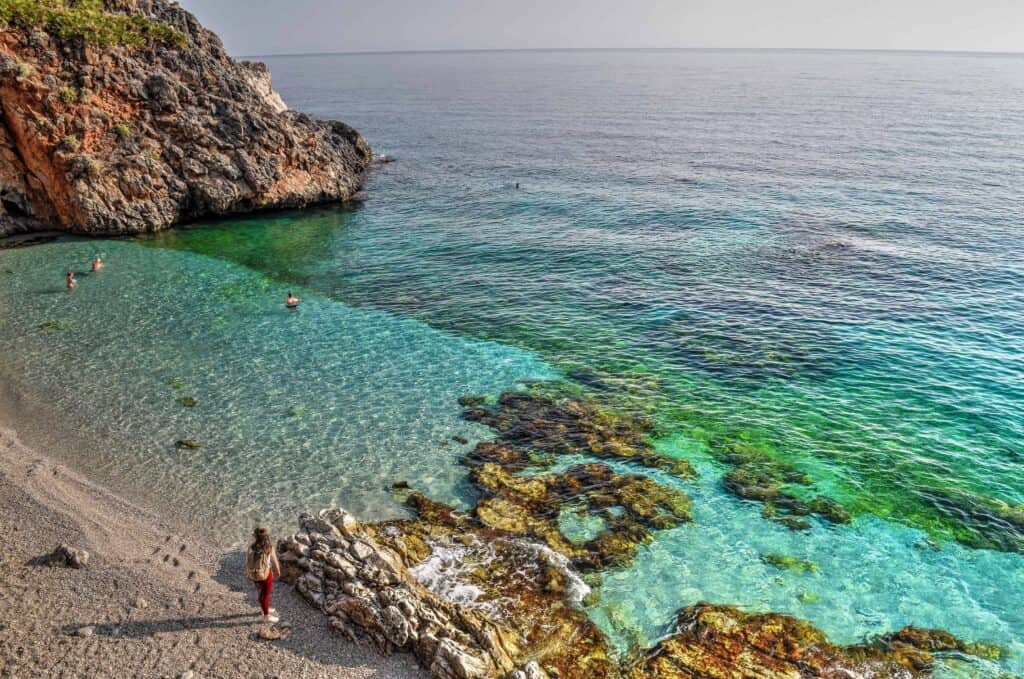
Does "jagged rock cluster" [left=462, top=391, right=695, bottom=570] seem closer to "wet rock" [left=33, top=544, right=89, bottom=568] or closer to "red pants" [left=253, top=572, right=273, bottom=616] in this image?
"red pants" [left=253, top=572, right=273, bottom=616]

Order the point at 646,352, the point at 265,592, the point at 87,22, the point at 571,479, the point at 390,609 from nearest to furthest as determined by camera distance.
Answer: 1. the point at 390,609
2. the point at 265,592
3. the point at 571,479
4. the point at 646,352
5. the point at 87,22

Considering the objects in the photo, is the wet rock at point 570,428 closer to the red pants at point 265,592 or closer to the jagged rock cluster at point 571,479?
the jagged rock cluster at point 571,479

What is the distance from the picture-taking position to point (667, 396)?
33094 millimetres

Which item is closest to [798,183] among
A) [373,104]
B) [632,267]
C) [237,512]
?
[632,267]

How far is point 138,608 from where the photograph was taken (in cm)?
1812

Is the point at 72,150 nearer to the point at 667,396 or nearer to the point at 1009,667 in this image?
the point at 667,396

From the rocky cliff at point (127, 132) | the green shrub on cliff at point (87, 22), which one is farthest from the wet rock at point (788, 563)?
the green shrub on cliff at point (87, 22)

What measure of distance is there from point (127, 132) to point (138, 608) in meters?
51.3

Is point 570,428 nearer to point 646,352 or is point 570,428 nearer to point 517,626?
point 646,352

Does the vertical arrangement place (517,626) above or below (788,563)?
above

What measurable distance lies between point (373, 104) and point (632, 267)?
130057 millimetres

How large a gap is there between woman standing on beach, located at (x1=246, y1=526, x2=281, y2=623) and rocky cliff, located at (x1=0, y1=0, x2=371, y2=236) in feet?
155

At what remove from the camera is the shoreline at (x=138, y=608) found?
16.5 meters

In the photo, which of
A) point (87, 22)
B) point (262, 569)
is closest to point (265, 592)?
point (262, 569)
